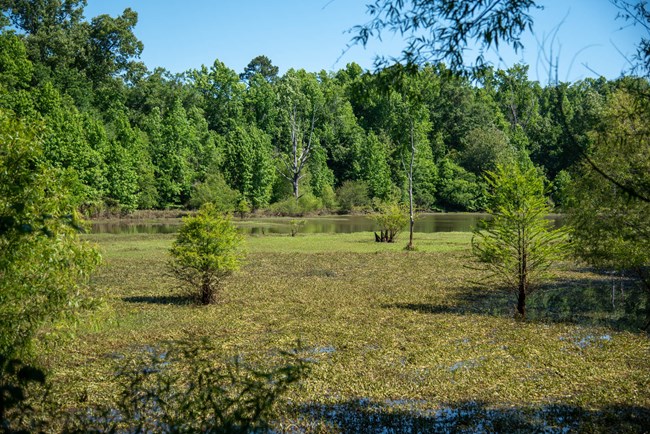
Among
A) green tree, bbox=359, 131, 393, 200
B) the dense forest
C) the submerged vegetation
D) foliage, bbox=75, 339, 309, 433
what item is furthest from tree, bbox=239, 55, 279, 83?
foliage, bbox=75, 339, 309, 433

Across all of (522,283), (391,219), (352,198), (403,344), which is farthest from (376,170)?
(403,344)

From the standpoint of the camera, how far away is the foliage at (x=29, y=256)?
8.60 meters

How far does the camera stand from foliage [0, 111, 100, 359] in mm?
8602

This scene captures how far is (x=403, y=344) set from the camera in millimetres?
12242

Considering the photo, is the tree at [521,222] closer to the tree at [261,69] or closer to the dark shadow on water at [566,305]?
the dark shadow on water at [566,305]

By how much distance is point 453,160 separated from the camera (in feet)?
300

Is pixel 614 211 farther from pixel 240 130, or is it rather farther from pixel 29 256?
pixel 240 130

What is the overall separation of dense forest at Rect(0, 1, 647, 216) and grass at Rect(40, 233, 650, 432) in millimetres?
41948

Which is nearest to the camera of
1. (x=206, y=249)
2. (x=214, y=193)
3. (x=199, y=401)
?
(x=199, y=401)

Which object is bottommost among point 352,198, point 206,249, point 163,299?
point 163,299

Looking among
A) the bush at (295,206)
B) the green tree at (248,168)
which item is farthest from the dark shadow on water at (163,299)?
the green tree at (248,168)

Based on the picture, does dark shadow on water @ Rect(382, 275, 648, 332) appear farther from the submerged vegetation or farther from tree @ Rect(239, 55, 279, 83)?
tree @ Rect(239, 55, 279, 83)

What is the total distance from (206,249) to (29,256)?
308 inches

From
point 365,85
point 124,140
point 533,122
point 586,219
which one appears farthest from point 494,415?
point 533,122
